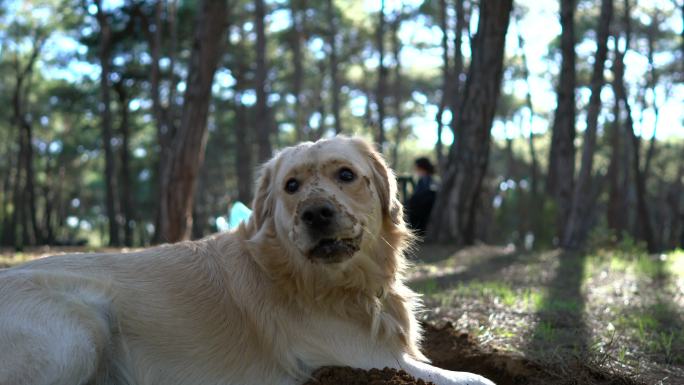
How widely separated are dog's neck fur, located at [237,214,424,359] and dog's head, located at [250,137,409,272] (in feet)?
0.16

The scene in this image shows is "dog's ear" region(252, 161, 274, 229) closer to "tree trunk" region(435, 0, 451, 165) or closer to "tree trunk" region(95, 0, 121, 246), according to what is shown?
"tree trunk" region(95, 0, 121, 246)

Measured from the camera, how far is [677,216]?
28.4 m

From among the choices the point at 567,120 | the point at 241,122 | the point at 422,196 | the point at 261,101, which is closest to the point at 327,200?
the point at 422,196

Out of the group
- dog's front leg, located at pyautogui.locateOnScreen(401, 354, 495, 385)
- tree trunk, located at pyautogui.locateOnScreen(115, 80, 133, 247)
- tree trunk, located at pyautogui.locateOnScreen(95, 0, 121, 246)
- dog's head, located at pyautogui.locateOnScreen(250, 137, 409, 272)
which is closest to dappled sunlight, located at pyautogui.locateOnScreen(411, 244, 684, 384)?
dog's front leg, located at pyautogui.locateOnScreen(401, 354, 495, 385)

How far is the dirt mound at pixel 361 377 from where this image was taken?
2873 millimetres

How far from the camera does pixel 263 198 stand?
11.7ft

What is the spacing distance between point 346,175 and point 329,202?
36 centimetres

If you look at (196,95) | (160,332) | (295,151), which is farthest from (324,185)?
(196,95)

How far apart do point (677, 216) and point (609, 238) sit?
19442mm

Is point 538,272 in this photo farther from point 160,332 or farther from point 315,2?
point 315,2

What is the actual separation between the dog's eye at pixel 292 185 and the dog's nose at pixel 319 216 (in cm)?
34

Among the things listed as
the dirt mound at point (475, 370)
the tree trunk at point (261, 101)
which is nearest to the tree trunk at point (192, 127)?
the tree trunk at point (261, 101)

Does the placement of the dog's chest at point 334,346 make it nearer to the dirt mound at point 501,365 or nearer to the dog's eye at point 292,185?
the dog's eye at point 292,185

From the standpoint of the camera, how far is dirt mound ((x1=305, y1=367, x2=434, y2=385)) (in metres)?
2.87
